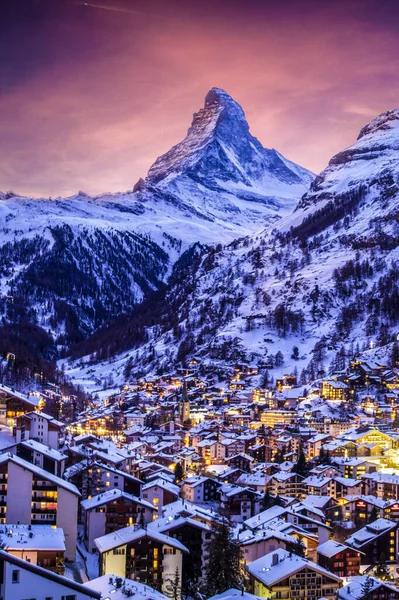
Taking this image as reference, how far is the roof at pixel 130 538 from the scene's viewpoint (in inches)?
1533

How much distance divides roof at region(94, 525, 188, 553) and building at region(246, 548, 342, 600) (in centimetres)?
405

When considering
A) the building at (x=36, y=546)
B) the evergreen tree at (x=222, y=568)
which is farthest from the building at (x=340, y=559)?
the building at (x=36, y=546)

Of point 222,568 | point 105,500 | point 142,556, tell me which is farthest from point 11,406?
point 222,568

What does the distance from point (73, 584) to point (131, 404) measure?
101 m

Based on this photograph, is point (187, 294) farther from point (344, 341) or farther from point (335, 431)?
point (335, 431)

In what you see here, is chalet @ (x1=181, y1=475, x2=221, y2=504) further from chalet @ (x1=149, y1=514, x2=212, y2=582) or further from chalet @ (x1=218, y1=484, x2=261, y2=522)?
chalet @ (x1=149, y1=514, x2=212, y2=582)

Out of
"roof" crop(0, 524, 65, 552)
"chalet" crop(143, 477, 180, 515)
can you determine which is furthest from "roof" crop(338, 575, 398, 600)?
"chalet" crop(143, 477, 180, 515)

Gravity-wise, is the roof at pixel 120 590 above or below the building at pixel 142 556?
above

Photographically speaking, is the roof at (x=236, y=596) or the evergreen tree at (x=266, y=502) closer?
the roof at (x=236, y=596)

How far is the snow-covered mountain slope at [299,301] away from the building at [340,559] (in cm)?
8010

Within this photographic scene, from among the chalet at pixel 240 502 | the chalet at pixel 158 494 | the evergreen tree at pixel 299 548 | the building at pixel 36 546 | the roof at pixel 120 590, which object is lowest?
the chalet at pixel 240 502

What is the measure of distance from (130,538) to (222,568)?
5034mm

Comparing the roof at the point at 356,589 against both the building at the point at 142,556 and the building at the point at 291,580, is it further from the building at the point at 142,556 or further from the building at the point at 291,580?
the building at the point at 142,556

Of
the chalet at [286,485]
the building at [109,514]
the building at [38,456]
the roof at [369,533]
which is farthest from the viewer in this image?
the chalet at [286,485]
